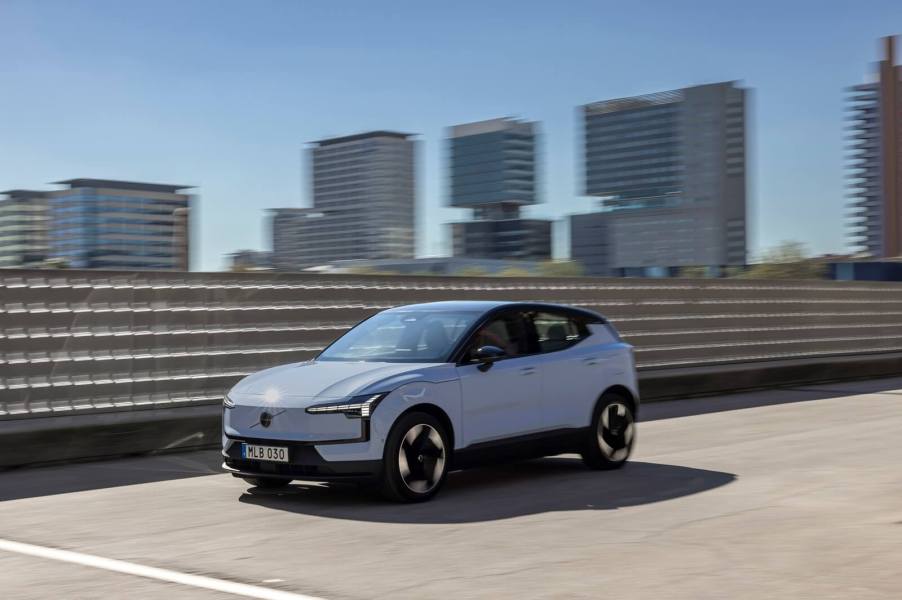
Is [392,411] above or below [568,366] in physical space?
below

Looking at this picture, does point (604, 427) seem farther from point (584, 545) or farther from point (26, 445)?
point (26, 445)

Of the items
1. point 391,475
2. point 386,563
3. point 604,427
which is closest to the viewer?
point 386,563

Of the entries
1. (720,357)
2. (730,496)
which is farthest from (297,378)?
(720,357)

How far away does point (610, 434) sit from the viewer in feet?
33.8

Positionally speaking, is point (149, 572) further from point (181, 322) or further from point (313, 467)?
point (181, 322)

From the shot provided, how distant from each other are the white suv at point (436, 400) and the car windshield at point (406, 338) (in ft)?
0.04

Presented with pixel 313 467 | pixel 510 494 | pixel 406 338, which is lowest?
pixel 510 494

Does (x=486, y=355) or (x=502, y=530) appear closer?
(x=502, y=530)

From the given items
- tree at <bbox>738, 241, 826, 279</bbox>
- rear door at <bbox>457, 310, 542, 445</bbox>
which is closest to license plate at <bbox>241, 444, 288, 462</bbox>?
rear door at <bbox>457, 310, 542, 445</bbox>

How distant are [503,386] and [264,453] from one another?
192cm

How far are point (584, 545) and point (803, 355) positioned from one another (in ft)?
57.9

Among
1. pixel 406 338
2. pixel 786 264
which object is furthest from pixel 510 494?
pixel 786 264

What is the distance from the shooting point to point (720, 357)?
2125 centimetres

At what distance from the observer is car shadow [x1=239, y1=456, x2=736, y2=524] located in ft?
26.8
